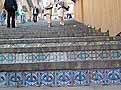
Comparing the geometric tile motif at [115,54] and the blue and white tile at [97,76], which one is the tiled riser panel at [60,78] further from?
the geometric tile motif at [115,54]

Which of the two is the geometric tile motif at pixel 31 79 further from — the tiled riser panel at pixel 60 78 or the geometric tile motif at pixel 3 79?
the geometric tile motif at pixel 3 79

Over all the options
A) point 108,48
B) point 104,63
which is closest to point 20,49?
point 108,48

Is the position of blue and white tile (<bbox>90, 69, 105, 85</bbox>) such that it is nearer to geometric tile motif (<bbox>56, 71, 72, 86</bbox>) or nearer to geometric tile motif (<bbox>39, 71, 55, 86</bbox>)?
geometric tile motif (<bbox>56, 71, 72, 86</bbox>)

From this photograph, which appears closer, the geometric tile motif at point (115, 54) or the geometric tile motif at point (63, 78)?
the geometric tile motif at point (63, 78)

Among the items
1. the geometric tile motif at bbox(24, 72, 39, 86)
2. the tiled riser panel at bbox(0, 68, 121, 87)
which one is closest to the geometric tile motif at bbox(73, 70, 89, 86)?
the tiled riser panel at bbox(0, 68, 121, 87)

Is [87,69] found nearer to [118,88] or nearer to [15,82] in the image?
[118,88]

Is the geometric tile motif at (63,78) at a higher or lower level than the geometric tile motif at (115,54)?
lower

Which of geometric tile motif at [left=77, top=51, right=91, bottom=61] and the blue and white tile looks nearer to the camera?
the blue and white tile

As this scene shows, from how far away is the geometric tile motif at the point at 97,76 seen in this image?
362 cm

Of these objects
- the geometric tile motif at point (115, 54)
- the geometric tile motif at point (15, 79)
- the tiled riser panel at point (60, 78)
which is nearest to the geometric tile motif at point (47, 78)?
the tiled riser panel at point (60, 78)

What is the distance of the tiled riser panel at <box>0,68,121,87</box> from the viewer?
142 inches

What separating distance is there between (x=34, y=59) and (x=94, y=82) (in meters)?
1.18

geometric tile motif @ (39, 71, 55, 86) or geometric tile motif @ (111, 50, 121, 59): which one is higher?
geometric tile motif @ (111, 50, 121, 59)

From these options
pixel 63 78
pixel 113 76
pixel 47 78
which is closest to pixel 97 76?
pixel 113 76
